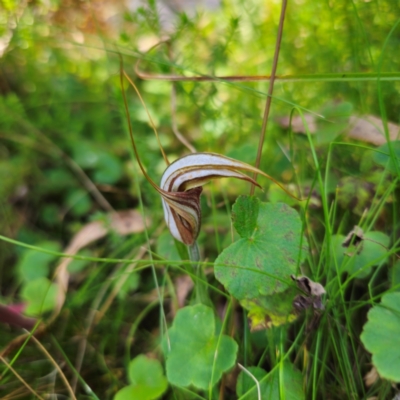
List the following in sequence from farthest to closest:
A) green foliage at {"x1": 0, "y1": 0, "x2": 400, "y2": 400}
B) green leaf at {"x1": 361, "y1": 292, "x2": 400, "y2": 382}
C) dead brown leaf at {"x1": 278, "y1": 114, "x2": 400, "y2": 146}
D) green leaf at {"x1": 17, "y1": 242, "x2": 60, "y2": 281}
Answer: green leaf at {"x1": 17, "y1": 242, "x2": 60, "y2": 281} < dead brown leaf at {"x1": 278, "y1": 114, "x2": 400, "y2": 146} < green foliage at {"x1": 0, "y1": 0, "x2": 400, "y2": 400} < green leaf at {"x1": 361, "y1": 292, "x2": 400, "y2": 382}

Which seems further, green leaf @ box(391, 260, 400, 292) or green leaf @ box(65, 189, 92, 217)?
green leaf @ box(65, 189, 92, 217)

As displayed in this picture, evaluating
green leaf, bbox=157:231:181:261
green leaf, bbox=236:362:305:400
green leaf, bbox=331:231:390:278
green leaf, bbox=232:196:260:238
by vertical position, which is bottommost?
green leaf, bbox=236:362:305:400

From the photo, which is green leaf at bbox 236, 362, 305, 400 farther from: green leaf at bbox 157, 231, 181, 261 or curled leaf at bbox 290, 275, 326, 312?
green leaf at bbox 157, 231, 181, 261

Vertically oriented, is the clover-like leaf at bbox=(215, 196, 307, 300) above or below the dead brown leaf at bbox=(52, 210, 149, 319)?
above

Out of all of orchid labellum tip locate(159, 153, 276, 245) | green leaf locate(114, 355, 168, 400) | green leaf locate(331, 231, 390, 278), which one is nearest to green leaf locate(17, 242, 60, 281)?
green leaf locate(114, 355, 168, 400)

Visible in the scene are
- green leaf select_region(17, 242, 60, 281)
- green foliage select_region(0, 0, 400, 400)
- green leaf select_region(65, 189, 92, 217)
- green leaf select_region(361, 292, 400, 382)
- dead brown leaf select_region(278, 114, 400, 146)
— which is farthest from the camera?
green leaf select_region(65, 189, 92, 217)

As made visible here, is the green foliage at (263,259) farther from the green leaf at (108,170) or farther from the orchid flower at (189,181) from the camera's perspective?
the green leaf at (108,170)

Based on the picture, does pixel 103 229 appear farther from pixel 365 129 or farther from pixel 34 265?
pixel 365 129
